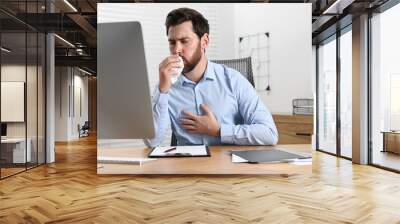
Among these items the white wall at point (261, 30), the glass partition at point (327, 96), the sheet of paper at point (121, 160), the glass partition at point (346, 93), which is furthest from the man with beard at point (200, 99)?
the glass partition at point (327, 96)

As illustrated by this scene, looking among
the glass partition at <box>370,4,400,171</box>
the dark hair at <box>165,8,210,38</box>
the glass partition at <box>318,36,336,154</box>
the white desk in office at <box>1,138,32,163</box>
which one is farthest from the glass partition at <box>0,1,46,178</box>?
the glass partition at <box>318,36,336,154</box>

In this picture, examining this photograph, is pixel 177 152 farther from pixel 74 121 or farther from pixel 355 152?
pixel 74 121

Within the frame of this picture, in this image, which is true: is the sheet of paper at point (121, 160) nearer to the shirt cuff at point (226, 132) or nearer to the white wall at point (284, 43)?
the shirt cuff at point (226, 132)

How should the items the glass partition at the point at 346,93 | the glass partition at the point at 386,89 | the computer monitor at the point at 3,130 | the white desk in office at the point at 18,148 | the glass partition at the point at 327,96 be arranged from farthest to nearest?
1. the glass partition at the point at 327,96
2. the glass partition at the point at 346,93
3. the glass partition at the point at 386,89
4. the white desk in office at the point at 18,148
5. the computer monitor at the point at 3,130

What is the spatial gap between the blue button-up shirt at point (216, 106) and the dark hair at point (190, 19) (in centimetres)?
49

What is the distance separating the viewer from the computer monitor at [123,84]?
5.54 metres

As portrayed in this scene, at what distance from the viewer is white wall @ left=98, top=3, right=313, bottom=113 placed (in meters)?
5.61

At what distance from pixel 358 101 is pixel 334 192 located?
3.26 m

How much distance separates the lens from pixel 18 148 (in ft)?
21.0

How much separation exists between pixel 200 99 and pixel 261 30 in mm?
1331

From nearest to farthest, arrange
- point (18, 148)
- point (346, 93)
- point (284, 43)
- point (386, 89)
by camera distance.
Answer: point (284, 43)
point (18, 148)
point (386, 89)
point (346, 93)

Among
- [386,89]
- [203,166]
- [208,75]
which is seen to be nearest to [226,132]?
[203,166]

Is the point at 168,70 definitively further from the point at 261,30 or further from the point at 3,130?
the point at 3,130

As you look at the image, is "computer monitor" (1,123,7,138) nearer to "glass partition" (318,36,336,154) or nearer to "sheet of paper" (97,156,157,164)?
"sheet of paper" (97,156,157,164)
